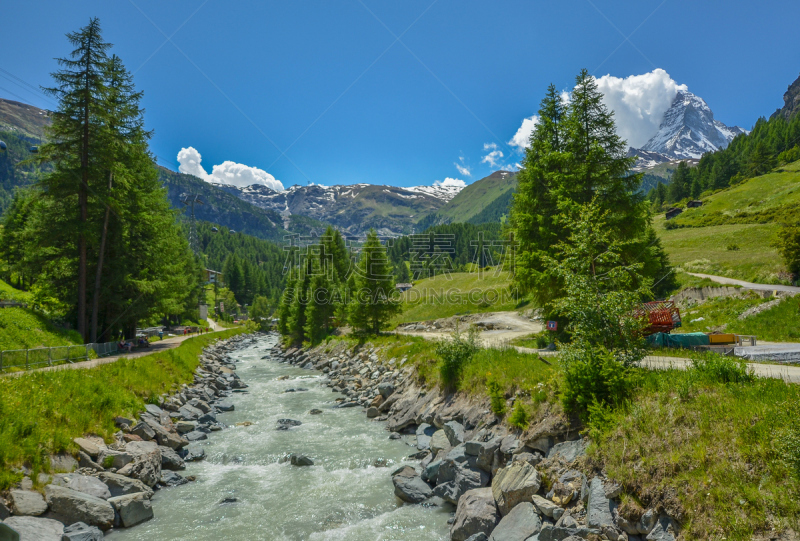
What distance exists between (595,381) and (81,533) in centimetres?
1222

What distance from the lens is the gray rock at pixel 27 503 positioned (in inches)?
322

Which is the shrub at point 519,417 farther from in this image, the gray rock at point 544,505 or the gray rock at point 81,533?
the gray rock at point 81,533

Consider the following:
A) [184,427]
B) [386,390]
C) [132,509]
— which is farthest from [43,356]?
[386,390]

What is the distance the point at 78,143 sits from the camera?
975 inches

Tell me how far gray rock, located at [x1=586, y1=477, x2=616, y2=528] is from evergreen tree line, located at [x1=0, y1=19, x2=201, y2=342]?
2980 centimetres

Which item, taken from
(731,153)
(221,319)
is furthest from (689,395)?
(731,153)

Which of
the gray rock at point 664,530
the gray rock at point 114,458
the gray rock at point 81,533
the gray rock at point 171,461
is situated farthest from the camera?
the gray rock at point 171,461

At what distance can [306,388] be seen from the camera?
2858 cm

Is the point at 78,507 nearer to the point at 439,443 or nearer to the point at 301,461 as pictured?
the point at 301,461

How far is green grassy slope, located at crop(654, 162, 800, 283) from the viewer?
1398 inches

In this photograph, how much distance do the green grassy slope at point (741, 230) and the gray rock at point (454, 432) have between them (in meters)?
31.0

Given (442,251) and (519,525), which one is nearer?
(519,525)

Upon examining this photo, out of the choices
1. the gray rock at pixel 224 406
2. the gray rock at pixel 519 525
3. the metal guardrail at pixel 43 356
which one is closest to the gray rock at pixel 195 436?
the gray rock at pixel 224 406

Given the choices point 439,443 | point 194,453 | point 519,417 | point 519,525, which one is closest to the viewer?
point 519,525
